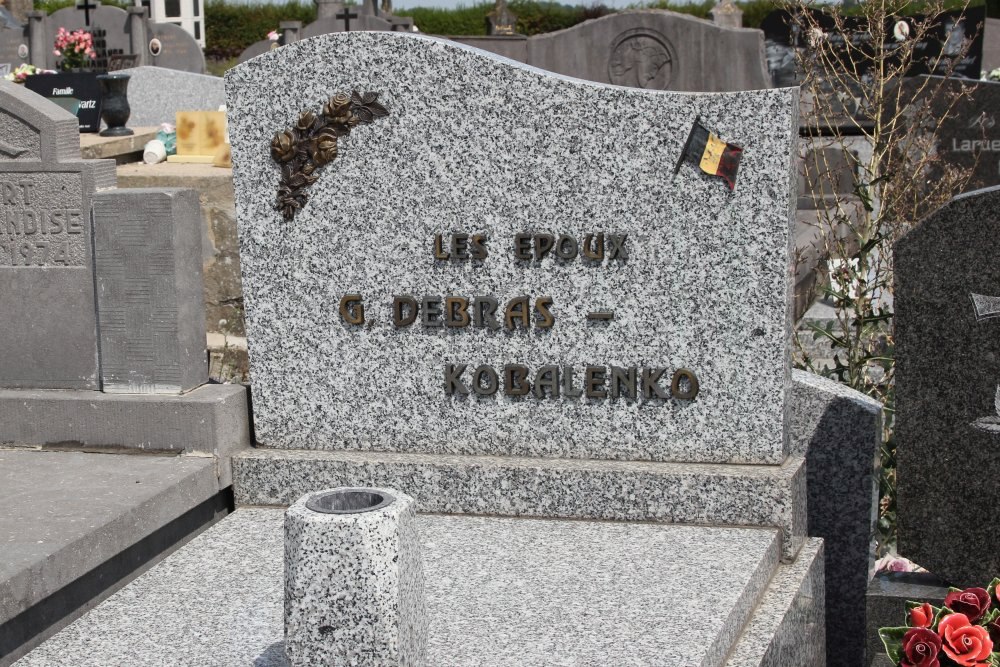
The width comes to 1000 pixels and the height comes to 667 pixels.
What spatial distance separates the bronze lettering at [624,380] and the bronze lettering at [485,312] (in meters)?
0.41

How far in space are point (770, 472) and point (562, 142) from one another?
1181 mm

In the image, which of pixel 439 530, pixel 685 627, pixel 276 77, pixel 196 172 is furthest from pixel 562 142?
pixel 196 172

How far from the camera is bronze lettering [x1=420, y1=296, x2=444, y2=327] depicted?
13.0 feet

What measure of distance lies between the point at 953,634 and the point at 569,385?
4.49 feet

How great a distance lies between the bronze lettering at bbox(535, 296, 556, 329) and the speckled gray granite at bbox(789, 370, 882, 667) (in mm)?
838

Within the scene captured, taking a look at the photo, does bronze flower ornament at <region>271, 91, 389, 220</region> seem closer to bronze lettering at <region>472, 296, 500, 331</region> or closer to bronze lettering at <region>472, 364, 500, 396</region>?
bronze lettering at <region>472, 296, 500, 331</region>

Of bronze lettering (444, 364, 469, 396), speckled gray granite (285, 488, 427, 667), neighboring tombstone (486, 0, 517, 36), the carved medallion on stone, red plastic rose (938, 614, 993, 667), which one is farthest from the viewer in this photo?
neighboring tombstone (486, 0, 517, 36)

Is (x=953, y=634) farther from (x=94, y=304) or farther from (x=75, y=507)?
(x=94, y=304)

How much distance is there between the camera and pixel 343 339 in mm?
4062

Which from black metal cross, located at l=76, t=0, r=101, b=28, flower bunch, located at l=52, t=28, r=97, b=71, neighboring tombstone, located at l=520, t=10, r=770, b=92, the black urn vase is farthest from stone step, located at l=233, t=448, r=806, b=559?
black metal cross, located at l=76, t=0, r=101, b=28

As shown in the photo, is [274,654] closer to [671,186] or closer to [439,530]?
[439,530]

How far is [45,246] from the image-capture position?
4191mm

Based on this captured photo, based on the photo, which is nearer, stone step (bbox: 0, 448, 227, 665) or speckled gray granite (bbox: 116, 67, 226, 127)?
stone step (bbox: 0, 448, 227, 665)

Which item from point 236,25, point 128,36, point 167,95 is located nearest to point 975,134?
point 167,95
